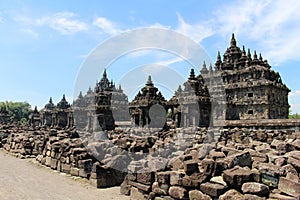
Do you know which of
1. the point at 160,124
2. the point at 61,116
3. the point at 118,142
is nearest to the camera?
the point at 118,142

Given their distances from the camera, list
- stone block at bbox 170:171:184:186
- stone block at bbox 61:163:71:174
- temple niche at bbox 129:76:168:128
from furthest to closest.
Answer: temple niche at bbox 129:76:168:128
stone block at bbox 61:163:71:174
stone block at bbox 170:171:184:186

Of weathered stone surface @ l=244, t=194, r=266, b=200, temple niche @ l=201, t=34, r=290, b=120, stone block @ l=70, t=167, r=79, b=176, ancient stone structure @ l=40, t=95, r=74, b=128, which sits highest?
temple niche @ l=201, t=34, r=290, b=120

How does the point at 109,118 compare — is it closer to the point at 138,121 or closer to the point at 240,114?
the point at 138,121

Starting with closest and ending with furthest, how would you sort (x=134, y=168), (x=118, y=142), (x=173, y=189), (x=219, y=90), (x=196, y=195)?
(x=196, y=195)
(x=173, y=189)
(x=134, y=168)
(x=118, y=142)
(x=219, y=90)

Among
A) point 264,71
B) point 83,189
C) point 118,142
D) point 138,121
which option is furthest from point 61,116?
point 83,189

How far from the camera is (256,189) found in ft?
14.0

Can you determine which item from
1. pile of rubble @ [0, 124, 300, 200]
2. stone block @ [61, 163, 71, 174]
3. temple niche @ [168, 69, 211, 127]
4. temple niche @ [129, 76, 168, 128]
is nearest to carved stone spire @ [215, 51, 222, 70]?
temple niche @ [129, 76, 168, 128]

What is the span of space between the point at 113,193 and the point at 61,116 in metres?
34.9

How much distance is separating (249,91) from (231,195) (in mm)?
28084

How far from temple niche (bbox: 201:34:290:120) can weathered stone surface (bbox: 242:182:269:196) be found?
73.2 feet

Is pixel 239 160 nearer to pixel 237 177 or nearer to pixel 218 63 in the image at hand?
pixel 237 177

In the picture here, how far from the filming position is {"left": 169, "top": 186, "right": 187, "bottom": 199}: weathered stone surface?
5145 mm

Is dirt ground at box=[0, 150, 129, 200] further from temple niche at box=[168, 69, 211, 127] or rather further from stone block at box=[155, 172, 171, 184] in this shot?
temple niche at box=[168, 69, 211, 127]

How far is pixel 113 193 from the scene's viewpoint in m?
7.03
